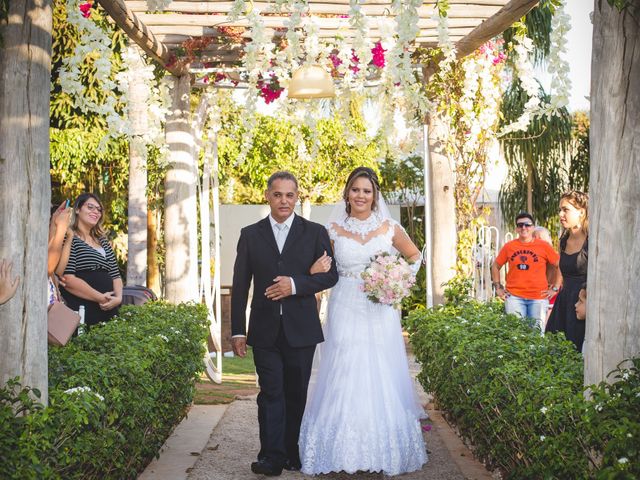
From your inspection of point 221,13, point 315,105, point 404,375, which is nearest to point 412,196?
point 315,105

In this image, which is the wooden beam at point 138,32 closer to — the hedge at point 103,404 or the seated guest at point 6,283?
the hedge at point 103,404

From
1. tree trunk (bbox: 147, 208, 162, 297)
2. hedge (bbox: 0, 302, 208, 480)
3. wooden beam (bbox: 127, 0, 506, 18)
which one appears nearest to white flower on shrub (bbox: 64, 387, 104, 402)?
hedge (bbox: 0, 302, 208, 480)

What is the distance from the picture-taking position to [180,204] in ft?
30.0

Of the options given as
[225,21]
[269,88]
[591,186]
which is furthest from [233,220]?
[591,186]

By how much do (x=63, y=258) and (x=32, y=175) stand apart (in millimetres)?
2766

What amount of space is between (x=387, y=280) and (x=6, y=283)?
9.17ft

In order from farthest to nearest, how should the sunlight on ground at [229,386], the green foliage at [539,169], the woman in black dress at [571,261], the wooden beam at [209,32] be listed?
the green foliage at [539,169], the sunlight on ground at [229,386], the wooden beam at [209,32], the woman in black dress at [571,261]

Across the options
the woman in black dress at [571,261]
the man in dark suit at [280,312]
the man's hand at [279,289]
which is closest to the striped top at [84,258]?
the man in dark suit at [280,312]

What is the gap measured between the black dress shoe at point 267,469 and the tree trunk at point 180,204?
12.0ft

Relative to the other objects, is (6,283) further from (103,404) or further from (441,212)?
(441,212)

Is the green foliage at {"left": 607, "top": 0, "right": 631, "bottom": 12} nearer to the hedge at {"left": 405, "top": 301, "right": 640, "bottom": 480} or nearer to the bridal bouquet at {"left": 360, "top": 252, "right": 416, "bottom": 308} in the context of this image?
the hedge at {"left": 405, "top": 301, "right": 640, "bottom": 480}

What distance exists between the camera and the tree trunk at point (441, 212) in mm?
8680

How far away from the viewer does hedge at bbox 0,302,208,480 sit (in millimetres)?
3484

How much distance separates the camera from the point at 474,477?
578 cm
